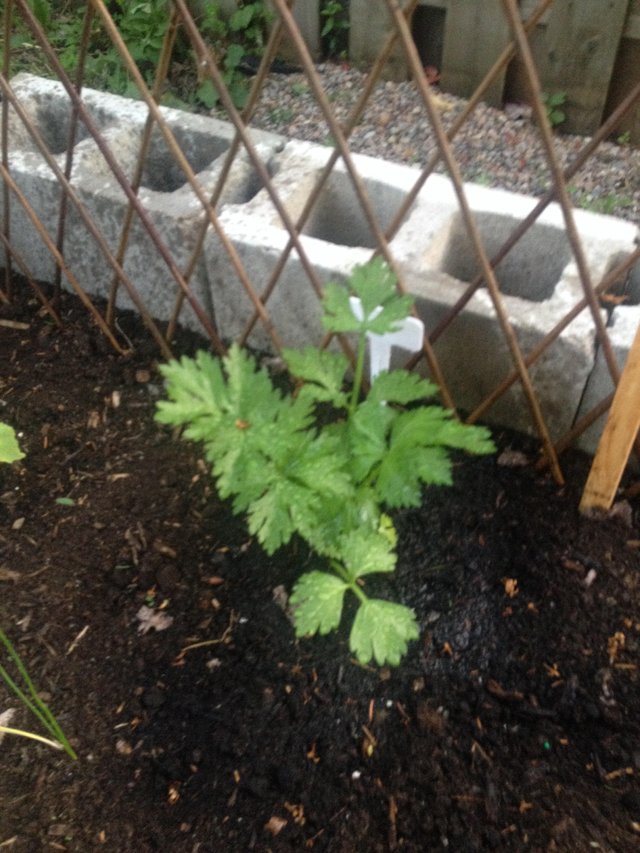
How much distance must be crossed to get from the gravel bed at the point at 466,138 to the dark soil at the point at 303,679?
1.19 m

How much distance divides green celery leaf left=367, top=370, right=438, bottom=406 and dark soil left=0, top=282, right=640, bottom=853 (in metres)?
0.42

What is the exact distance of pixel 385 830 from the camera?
117 cm

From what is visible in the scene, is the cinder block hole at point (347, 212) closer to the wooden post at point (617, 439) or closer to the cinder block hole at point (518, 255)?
the cinder block hole at point (518, 255)

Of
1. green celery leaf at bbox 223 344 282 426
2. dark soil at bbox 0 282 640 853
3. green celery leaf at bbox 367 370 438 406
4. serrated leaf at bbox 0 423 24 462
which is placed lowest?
dark soil at bbox 0 282 640 853

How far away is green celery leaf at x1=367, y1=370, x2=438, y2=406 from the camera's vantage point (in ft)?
3.84

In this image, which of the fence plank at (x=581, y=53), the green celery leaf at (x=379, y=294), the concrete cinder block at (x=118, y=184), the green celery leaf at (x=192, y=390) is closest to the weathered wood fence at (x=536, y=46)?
the fence plank at (x=581, y=53)

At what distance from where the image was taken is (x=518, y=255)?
1.65 m

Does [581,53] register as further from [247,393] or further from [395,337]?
[247,393]

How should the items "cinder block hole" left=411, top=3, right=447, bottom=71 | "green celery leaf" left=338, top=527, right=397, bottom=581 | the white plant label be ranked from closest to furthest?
"green celery leaf" left=338, top=527, right=397, bottom=581 < the white plant label < "cinder block hole" left=411, top=3, right=447, bottom=71

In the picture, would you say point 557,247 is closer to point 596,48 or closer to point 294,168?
point 294,168

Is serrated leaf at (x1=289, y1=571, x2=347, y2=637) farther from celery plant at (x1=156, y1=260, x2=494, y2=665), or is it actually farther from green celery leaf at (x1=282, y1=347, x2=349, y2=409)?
green celery leaf at (x1=282, y1=347, x2=349, y2=409)

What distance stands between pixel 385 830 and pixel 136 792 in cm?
40

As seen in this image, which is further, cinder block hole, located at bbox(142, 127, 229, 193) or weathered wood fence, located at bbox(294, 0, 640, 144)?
weathered wood fence, located at bbox(294, 0, 640, 144)

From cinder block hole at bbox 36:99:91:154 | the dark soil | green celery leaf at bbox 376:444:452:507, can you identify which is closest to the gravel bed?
cinder block hole at bbox 36:99:91:154
